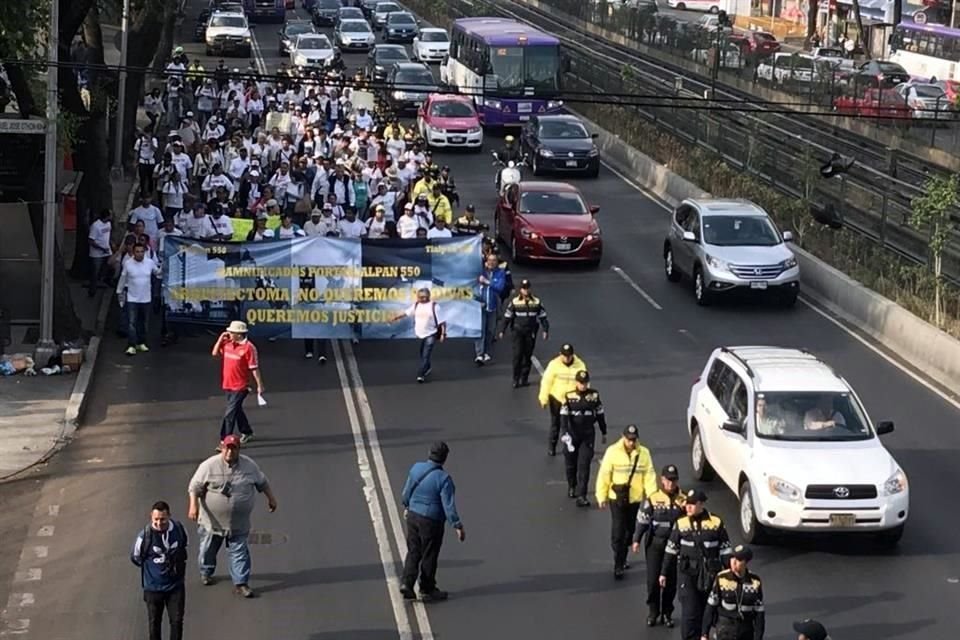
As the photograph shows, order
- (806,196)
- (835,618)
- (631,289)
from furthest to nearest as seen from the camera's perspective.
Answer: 1. (806,196)
2. (631,289)
3. (835,618)

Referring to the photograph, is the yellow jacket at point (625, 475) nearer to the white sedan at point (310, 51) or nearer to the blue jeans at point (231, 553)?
the blue jeans at point (231, 553)

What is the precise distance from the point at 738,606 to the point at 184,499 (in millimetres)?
7242

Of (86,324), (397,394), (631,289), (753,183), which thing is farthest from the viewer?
(753,183)

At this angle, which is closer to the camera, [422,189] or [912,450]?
[912,450]

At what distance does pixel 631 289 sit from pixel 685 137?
1582cm

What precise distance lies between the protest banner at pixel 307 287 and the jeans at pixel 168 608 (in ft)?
37.3

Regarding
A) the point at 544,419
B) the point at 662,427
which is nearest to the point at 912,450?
the point at 662,427

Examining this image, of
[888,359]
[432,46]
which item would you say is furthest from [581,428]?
[432,46]

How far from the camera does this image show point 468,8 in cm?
7950

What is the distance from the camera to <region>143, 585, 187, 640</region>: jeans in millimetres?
13570

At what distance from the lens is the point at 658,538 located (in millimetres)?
14609

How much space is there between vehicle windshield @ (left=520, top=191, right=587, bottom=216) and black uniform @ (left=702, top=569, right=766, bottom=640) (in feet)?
62.6

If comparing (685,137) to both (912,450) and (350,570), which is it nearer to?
(912,450)

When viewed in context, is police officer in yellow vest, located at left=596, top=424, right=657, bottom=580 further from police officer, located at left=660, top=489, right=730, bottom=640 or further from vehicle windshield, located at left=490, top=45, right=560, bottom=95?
vehicle windshield, located at left=490, top=45, right=560, bottom=95
